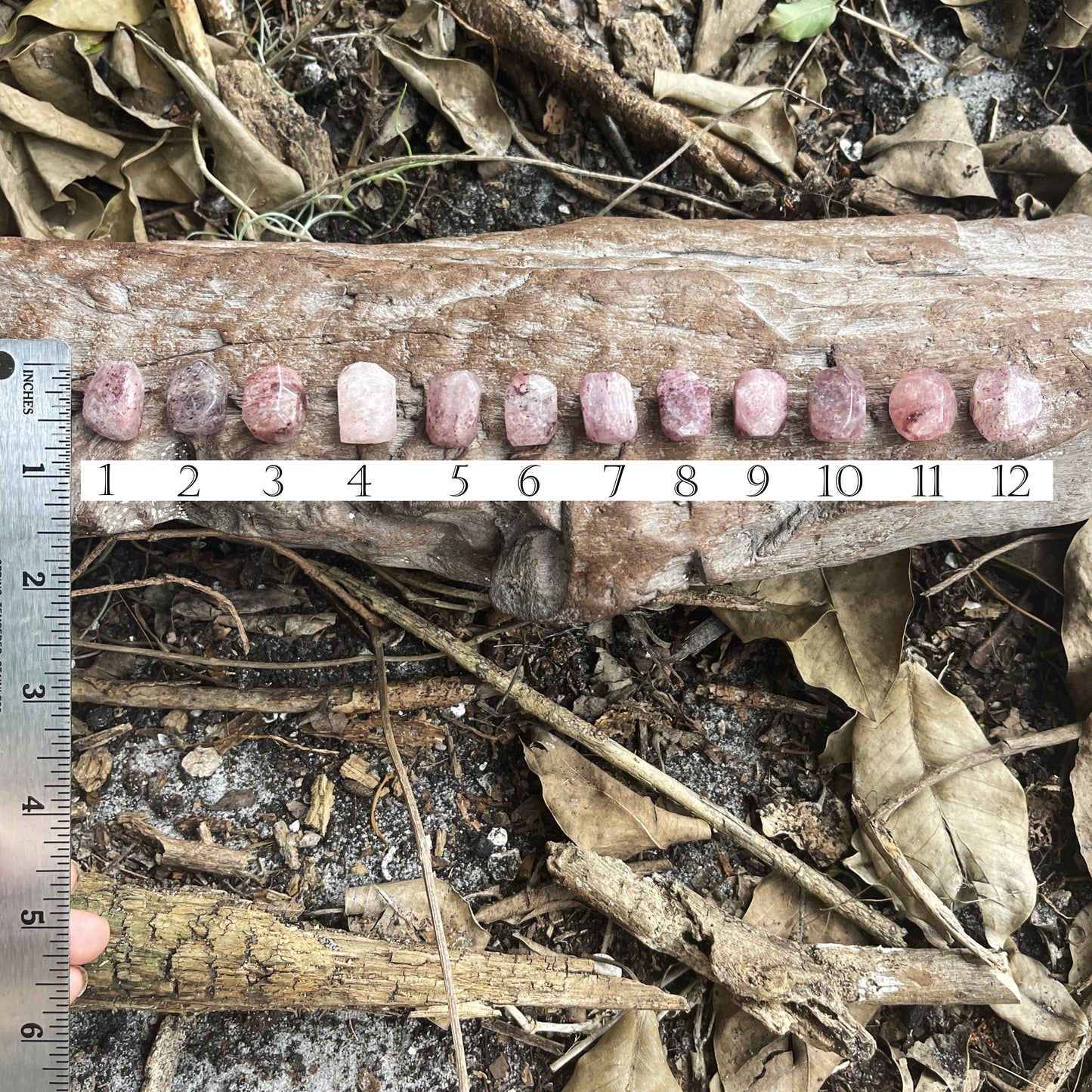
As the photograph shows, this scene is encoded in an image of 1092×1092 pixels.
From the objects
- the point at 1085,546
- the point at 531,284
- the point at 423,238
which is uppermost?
the point at 423,238

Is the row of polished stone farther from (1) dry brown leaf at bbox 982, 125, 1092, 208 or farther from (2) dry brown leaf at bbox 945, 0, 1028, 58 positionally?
(2) dry brown leaf at bbox 945, 0, 1028, 58

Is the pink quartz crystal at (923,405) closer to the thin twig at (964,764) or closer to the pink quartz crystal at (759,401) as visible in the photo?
the pink quartz crystal at (759,401)

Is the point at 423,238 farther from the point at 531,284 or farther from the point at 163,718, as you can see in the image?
the point at 163,718

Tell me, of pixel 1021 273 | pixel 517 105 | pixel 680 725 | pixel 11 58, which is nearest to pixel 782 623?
pixel 680 725

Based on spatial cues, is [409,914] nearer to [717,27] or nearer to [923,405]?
[923,405]

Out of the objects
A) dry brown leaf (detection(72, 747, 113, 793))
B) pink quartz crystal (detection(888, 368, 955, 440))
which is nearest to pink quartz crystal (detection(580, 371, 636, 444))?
pink quartz crystal (detection(888, 368, 955, 440))

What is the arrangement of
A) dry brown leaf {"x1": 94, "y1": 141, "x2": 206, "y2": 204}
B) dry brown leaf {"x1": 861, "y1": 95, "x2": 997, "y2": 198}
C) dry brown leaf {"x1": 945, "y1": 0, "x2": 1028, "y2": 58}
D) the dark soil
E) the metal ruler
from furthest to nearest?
dry brown leaf {"x1": 945, "y1": 0, "x2": 1028, "y2": 58}, dry brown leaf {"x1": 861, "y1": 95, "x2": 997, "y2": 198}, dry brown leaf {"x1": 94, "y1": 141, "x2": 206, "y2": 204}, the dark soil, the metal ruler
